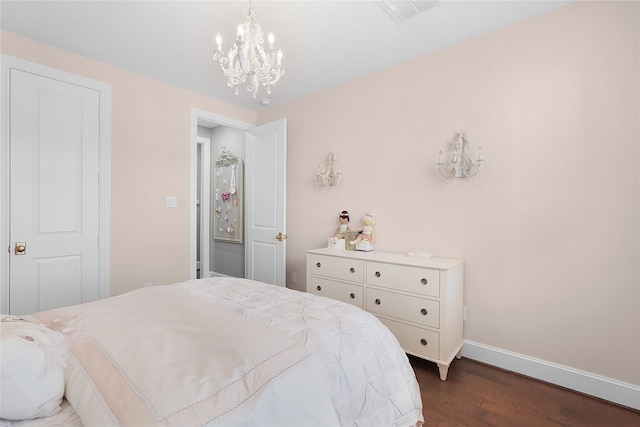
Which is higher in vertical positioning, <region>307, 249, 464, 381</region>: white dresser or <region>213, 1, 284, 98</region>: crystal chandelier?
<region>213, 1, 284, 98</region>: crystal chandelier

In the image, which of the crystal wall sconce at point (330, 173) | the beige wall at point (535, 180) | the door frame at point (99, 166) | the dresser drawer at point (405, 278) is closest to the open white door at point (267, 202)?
the crystal wall sconce at point (330, 173)

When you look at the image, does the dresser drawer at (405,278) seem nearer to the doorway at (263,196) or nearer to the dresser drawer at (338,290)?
the dresser drawer at (338,290)

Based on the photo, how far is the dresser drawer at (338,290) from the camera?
252cm

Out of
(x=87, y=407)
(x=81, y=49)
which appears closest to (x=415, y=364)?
(x=87, y=407)

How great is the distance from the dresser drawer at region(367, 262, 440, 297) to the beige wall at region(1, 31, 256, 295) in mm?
2136

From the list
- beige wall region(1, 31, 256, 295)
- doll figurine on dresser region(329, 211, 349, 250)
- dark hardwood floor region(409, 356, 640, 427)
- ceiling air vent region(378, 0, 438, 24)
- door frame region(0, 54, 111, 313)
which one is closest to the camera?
dark hardwood floor region(409, 356, 640, 427)

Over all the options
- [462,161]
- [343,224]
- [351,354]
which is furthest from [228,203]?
[351,354]

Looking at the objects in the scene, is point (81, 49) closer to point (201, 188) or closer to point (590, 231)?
point (201, 188)

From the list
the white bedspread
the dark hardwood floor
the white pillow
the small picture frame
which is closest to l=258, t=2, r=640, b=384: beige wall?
the dark hardwood floor

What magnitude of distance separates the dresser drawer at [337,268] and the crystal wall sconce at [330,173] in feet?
2.89

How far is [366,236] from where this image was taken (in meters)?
2.88

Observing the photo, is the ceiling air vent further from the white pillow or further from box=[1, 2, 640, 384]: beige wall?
the white pillow

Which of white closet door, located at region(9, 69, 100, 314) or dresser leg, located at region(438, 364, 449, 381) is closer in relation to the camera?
dresser leg, located at region(438, 364, 449, 381)

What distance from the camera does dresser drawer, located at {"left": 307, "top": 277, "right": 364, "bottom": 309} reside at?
252 centimetres
